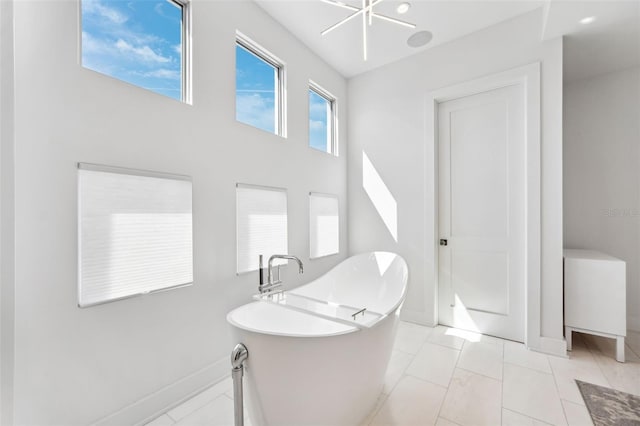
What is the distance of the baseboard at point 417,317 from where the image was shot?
289 cm

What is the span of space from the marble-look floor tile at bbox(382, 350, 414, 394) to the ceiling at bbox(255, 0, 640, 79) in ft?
9.56

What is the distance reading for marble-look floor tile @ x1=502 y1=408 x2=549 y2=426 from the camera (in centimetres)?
149

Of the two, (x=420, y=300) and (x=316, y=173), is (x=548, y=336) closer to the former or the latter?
(x=420, y=300)

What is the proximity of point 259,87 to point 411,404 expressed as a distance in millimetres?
2737

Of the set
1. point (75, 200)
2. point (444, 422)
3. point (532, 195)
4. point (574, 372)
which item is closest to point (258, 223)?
point (75, 200)

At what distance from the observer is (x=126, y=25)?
1.58 metres

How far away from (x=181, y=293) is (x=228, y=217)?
61 centimetres

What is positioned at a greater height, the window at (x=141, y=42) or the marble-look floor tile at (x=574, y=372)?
the window at (x=141, y=42)

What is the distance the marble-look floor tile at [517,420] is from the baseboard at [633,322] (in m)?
2.30

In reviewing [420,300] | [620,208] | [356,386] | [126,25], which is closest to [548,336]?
[420,300]

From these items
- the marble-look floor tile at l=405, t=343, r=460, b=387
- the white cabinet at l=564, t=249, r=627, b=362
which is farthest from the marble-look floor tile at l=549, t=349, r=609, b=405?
the marble-look floor tile at l=405, t=343, r=460, b=387

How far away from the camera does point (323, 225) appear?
3107 millimetres

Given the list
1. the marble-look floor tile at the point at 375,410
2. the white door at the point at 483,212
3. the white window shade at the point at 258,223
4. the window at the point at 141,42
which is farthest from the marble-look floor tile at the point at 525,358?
the window at the point at 141,42

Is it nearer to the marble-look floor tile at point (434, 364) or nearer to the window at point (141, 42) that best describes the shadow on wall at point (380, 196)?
the marble-look floor tile at point (434, 364)
